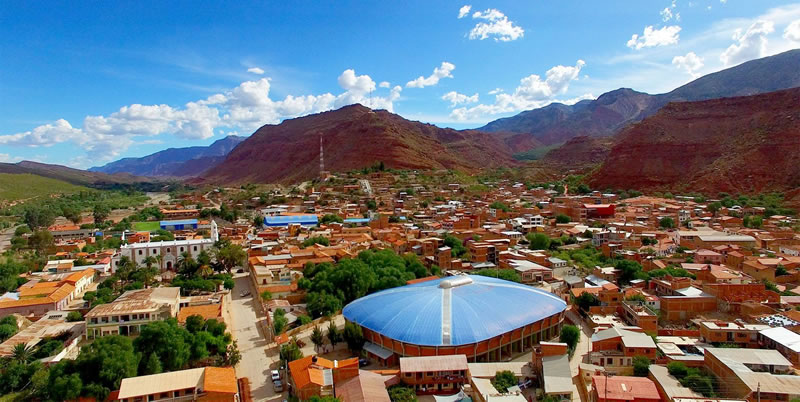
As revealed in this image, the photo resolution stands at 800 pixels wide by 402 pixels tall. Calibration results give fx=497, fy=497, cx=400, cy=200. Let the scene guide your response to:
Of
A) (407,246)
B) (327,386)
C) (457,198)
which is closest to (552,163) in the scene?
(457,198)

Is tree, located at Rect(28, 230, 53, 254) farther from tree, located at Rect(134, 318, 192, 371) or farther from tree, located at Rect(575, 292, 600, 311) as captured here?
tree, located at Rect(575, 292, 600, 311)

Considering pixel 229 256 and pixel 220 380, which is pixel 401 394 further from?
pixel 229 256

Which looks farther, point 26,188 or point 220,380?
point 26,188

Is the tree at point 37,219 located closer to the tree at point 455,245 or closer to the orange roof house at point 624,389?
the tree at point 455,245

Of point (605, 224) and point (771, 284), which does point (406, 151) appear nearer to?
point (605, 224)

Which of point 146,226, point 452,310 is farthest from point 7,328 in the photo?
point 146,226
